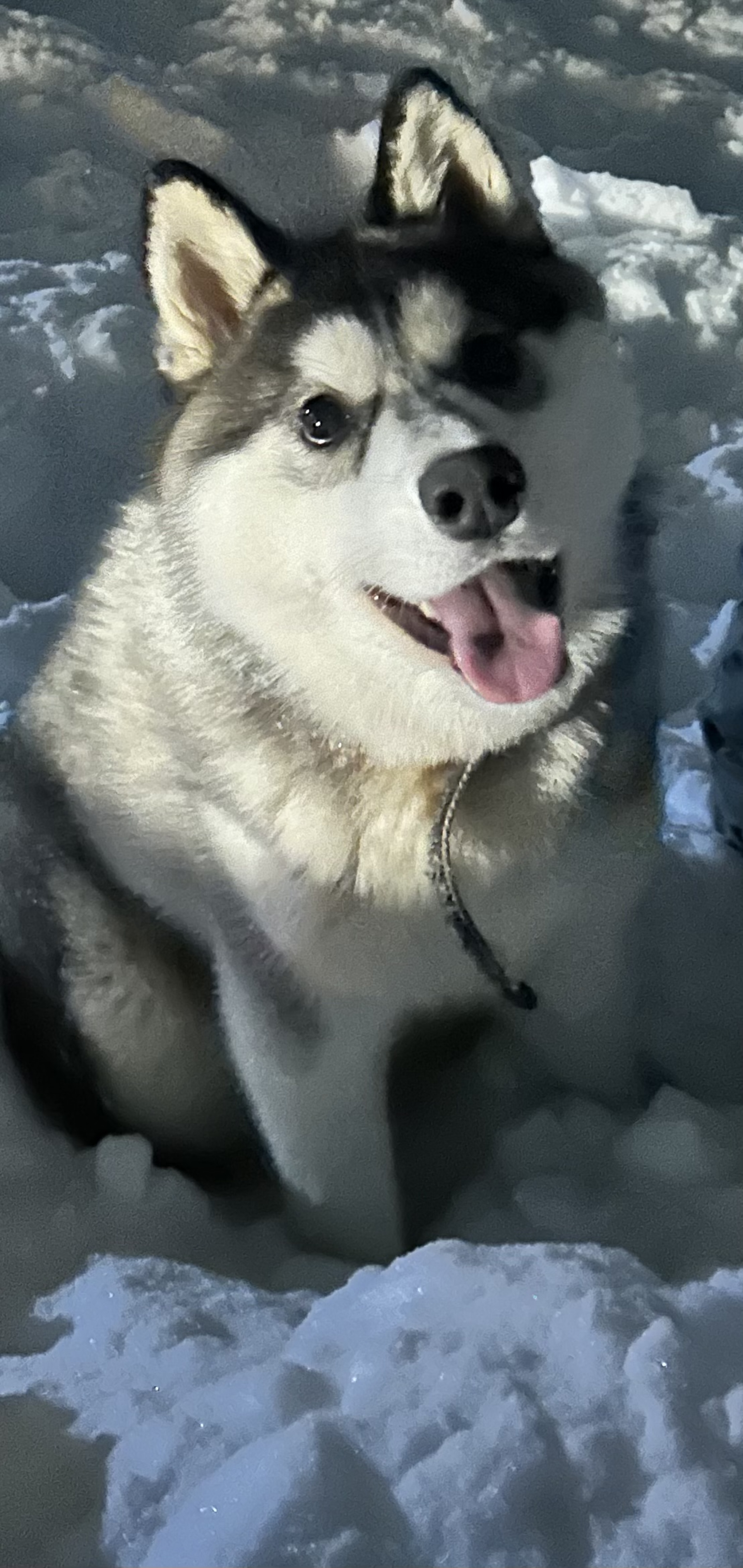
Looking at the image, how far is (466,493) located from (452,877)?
328 mm

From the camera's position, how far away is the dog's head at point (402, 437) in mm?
776

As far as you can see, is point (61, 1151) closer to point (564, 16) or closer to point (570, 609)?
point (570, 609)

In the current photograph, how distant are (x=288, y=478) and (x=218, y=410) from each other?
108mm

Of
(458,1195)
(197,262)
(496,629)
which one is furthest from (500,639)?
(458,1195)

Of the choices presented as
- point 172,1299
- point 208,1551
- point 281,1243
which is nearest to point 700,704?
point 281,1243

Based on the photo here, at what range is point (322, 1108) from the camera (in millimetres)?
947

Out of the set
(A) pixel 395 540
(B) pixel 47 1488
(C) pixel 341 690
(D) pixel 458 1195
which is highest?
(A) pixel 395 540

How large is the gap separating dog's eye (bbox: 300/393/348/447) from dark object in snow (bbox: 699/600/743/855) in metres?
0.59

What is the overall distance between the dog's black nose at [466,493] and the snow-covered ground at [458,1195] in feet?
0.94

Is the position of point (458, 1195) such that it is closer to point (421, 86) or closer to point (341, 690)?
point (341, 690)

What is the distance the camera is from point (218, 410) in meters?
0.88

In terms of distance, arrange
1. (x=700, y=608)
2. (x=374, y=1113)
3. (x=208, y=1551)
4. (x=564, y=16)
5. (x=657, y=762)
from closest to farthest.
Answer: (x=208, y=1551)
(x=374, y=1113)
(x=657, y=762)
(x=564, y=16)
(x=700, y=608)

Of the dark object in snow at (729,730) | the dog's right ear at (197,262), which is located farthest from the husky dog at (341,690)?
the dark object in snow at (729,730)

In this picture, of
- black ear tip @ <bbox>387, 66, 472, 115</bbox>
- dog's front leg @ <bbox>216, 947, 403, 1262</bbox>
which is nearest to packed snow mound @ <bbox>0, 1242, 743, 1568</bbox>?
dog's front leg @ <bbox>216, 947, 403, 1262</bbox>
